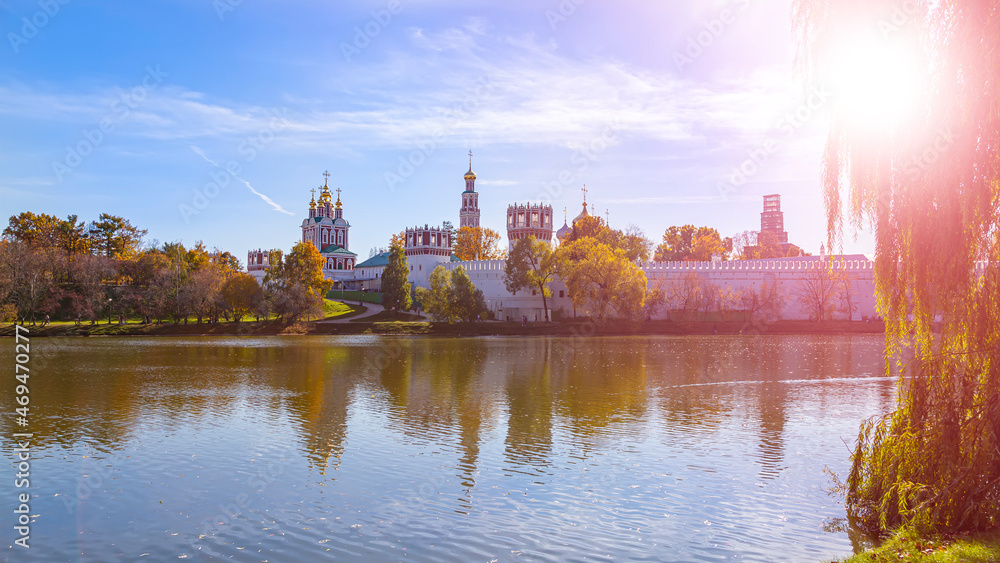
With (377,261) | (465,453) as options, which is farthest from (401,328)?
(465,453)

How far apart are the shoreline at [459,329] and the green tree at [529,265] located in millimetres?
3512

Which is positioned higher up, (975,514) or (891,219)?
(891,219)

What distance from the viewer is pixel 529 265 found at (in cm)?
5216

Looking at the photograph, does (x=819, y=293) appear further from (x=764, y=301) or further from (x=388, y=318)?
(x=388, y=318)

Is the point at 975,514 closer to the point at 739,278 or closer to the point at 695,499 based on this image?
the point at 695,499

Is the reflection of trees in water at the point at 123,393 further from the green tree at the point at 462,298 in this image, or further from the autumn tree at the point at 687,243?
the autumn tree at the point at 687,243

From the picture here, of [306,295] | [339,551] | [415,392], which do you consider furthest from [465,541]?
[306,295]

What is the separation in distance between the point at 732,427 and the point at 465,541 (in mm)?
7019

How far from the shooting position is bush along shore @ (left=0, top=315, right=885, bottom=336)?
44688 millimetres

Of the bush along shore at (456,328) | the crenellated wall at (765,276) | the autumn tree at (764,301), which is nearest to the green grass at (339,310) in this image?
the bush along shore at (456,328)

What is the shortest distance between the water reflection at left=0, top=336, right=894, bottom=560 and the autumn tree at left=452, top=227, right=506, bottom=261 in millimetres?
56278

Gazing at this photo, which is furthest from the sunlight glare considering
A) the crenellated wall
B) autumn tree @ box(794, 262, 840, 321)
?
autumn tree @ box(794, 262, 840, 321)

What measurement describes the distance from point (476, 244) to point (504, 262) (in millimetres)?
24375

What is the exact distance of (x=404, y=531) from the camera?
7.41 meters
